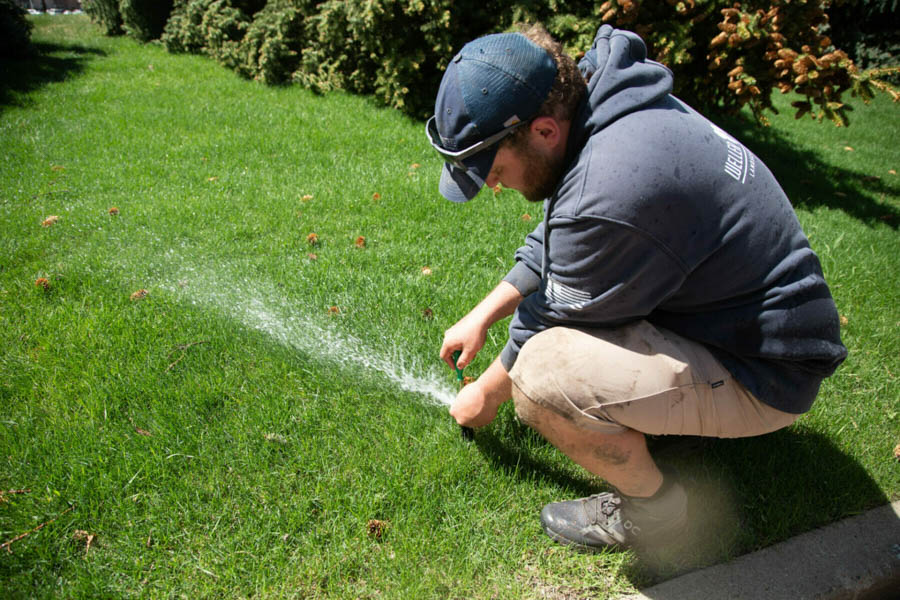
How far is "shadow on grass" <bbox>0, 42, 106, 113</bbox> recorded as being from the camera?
6879 mm

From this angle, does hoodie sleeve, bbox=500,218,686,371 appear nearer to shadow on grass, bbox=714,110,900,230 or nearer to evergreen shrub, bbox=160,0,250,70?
shadow on grass, bbox=714,110,900,230

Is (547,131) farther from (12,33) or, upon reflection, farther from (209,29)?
(12,33)

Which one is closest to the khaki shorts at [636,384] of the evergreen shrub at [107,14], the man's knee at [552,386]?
the man's knee at [552,386]

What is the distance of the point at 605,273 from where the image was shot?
181cm

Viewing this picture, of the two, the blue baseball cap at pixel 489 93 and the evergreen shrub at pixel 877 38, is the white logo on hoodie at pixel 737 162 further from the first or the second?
the evergreen shrub at pixel 877 38

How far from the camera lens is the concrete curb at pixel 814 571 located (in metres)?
2.10

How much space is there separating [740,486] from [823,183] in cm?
496

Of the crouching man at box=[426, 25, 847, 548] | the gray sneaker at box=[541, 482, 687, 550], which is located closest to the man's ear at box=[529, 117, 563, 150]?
the crouching man at box=[426, 25, 847, 548]

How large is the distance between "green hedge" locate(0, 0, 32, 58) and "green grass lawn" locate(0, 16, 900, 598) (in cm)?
403

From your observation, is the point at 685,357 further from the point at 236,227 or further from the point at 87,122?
the point at 87,122

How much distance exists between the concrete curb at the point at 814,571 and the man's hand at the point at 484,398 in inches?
33.2

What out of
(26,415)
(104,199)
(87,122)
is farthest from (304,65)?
(26,415)

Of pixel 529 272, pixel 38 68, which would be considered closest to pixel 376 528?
pixel 529 272

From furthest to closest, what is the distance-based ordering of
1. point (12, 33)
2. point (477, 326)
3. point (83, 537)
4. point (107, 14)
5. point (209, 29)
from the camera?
point (107, 14)
point (209, 29)
point (12, 33)
point (477, 326)
point (83, 537)
